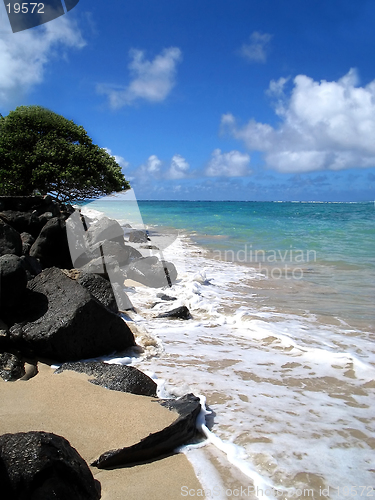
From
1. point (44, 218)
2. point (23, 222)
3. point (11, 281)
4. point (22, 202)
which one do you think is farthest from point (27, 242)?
point (11, 281)

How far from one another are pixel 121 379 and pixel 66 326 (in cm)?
98

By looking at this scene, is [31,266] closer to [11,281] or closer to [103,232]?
[11,281]

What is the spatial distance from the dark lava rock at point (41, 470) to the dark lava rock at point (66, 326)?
1945 mm

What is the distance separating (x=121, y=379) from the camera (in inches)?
129

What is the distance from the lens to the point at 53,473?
185 centimetres

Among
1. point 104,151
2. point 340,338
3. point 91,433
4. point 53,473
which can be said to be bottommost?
point 340,338

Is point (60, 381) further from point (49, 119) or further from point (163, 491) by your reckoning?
point (49, 119)

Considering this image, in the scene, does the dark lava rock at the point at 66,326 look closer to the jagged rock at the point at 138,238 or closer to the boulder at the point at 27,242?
the boulder at the point at 27,242

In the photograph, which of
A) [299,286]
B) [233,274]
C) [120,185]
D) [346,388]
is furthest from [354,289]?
[120,185]

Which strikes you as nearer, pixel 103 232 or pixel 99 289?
pixel 99 289

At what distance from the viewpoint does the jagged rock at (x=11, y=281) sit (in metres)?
4.12

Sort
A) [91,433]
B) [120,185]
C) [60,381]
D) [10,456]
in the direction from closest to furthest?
[10,456]
[91,433]
[60,381]
[120,185]

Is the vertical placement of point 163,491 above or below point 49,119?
below

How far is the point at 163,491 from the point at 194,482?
0.70 ft
